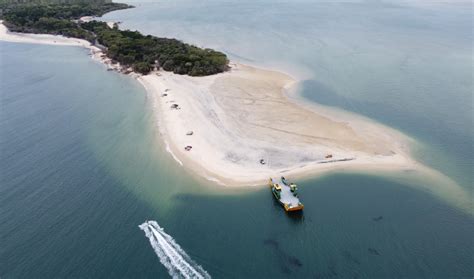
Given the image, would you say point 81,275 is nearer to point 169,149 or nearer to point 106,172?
point 106,172

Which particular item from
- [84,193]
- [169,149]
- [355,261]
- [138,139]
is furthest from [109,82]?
[355,261]

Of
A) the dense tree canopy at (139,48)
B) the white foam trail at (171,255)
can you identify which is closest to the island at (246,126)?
the dense tree canopy at (139,48)

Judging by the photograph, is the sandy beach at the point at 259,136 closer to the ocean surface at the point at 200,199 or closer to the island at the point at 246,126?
the island at the point at 246,126

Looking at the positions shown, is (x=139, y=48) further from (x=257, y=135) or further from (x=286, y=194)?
(x=286, y=194)

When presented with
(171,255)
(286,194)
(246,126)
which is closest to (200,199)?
(171,255)

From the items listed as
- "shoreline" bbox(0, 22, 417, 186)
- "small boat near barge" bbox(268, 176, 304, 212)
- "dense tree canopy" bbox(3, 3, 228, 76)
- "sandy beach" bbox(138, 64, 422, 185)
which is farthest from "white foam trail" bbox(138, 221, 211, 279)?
"dense tree canopy" bbox(3, 3, 228, 76)

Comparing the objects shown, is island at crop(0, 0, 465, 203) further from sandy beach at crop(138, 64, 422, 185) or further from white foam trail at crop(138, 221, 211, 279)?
white foam trail at crop(138, 221, 211, 279)
